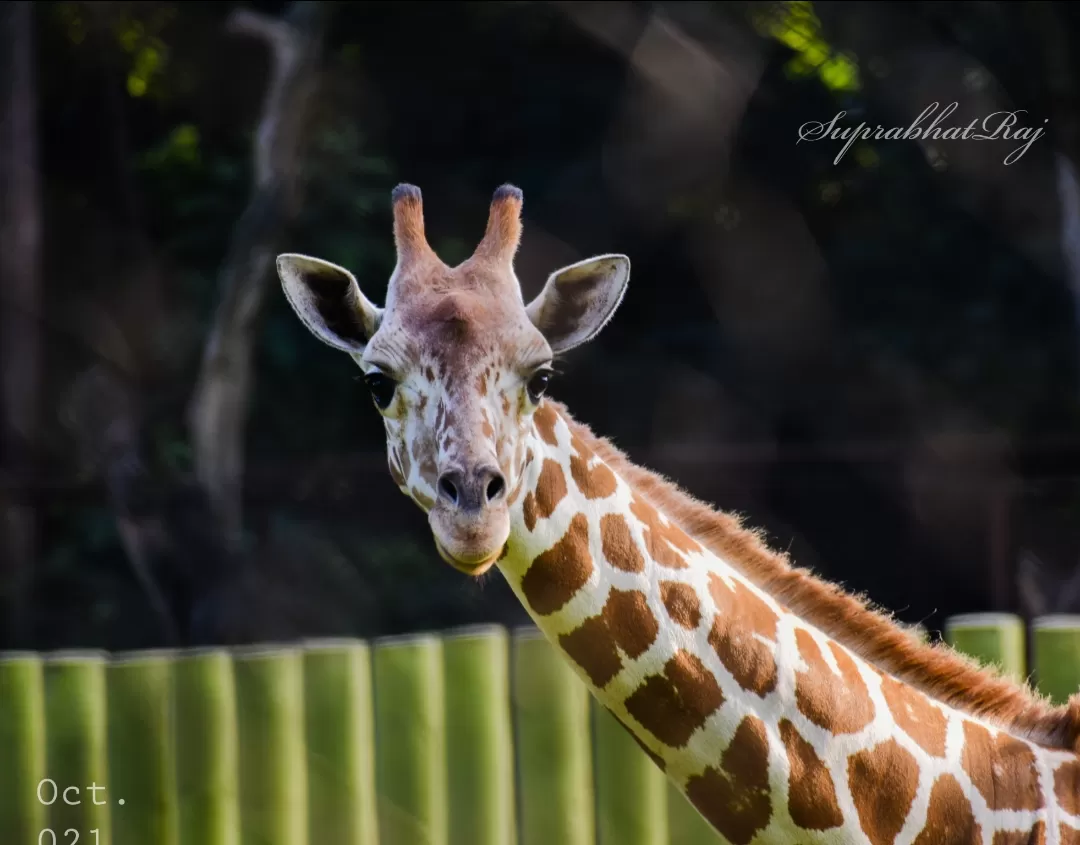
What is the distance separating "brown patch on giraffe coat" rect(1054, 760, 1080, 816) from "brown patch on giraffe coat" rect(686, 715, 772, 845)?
65cm

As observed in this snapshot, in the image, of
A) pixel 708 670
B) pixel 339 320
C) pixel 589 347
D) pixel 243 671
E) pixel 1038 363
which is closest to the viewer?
pixel 708 670

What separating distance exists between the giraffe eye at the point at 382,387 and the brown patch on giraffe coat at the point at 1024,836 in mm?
1553

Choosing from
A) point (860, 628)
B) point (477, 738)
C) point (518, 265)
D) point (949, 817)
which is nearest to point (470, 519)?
point (860, 628)

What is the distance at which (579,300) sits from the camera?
287 cm

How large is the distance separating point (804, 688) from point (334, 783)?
72.3 inches

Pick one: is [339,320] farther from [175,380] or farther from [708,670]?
[175,380]

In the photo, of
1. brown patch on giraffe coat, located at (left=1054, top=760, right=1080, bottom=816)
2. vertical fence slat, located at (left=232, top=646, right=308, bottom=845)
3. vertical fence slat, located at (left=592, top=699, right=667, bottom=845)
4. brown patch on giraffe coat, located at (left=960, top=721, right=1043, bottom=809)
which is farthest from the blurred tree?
brown patch on giraffe coat, located at (left=1054, top=760, right=1080, bottom=816)

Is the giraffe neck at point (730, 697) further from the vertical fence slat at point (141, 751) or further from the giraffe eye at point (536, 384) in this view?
the vertical fence slat at point (141, 751)

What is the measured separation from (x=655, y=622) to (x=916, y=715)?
63cm

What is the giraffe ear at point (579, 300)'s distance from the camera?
2822 millimetres

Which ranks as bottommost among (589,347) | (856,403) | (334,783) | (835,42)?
(334,783)

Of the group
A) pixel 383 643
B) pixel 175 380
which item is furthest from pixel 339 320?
pixel 175 380

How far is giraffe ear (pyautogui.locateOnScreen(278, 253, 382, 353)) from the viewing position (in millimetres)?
2850

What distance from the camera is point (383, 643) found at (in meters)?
4.00
